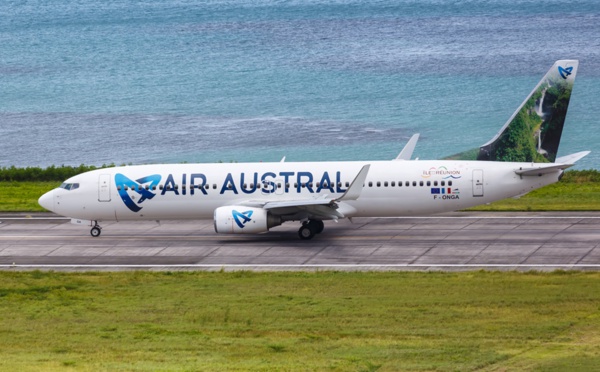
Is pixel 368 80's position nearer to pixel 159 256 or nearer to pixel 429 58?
pixel 429 58

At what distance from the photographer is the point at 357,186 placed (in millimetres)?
46844

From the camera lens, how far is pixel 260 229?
156ft

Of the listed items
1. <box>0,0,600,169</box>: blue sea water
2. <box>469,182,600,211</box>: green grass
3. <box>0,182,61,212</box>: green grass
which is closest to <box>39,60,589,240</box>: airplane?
<box>469,182,600,211</box>: green grass

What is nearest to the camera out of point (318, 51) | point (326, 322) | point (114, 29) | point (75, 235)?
point (326, 322)

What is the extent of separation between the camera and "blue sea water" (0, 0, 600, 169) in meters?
110

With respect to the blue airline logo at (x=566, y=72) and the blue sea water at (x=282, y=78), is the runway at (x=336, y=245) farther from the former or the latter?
the blue sea water at (x=282, y=78)

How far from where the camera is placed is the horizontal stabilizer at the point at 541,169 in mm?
47062

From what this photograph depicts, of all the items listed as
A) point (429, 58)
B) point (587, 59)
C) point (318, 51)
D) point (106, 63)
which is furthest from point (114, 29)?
point (587, 59)

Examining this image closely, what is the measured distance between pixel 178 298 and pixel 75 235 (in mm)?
16687

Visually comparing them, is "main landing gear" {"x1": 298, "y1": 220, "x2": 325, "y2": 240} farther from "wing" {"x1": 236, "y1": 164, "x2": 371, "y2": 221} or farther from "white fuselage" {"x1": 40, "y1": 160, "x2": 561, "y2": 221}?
"white fuselage" {"x1": 40, "y1": 160, "x2": 561, "y2": 221}

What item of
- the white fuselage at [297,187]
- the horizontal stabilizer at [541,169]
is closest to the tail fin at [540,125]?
the white fuselage at [297,187]

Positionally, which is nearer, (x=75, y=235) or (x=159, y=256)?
(x=159, y=256)

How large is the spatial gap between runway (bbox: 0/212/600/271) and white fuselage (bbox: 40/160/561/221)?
1.37 m

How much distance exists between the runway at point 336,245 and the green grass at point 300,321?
255 cm
